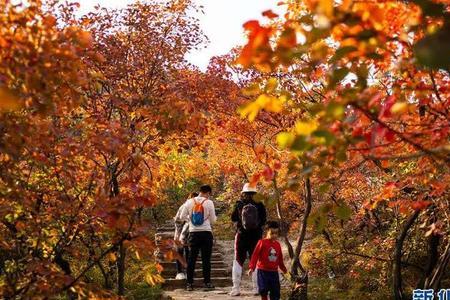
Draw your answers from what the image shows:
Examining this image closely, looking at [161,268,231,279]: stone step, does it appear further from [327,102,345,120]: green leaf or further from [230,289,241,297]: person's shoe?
[327,102,345,120]: green leaf

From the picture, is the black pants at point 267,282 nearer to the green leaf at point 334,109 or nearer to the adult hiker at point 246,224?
the adult hiker at point 246,224

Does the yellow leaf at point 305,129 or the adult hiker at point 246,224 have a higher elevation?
the yellow leaf at point 305,129

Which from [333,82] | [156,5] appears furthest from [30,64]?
[156,5]

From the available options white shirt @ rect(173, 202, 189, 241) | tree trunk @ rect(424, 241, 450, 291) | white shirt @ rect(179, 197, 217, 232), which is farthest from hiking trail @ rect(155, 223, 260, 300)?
tree trunk @ rect(424, 241, 450, 291)

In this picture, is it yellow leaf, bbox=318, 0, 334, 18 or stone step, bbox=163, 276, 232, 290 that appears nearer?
yellow leaf, bbox=318, 0, 334, 18

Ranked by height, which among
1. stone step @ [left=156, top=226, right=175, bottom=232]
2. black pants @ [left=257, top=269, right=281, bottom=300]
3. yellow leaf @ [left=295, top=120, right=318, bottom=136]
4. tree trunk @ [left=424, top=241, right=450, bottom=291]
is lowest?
black pants @ [left=257, top=269, right=281, bottom=300]

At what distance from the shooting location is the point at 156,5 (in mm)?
10195

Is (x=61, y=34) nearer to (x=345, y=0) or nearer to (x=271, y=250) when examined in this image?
(x=345, y=0)

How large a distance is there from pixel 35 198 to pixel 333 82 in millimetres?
3456

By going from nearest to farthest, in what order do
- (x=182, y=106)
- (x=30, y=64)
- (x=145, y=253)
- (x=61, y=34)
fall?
(x=30, y=64) → (x=61, y=34) → (x=145, y=253) → (x=182, y=106)

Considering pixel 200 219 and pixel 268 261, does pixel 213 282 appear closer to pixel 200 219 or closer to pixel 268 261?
pixel 200 219

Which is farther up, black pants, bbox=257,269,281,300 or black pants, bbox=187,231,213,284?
black pants, bbox=187,231,213,284

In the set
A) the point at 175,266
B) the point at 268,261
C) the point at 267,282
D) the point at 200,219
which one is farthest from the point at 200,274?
the point at 268,261

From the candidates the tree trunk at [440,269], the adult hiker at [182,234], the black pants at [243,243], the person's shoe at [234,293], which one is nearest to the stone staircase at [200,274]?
the adult hiker at [182,234]
